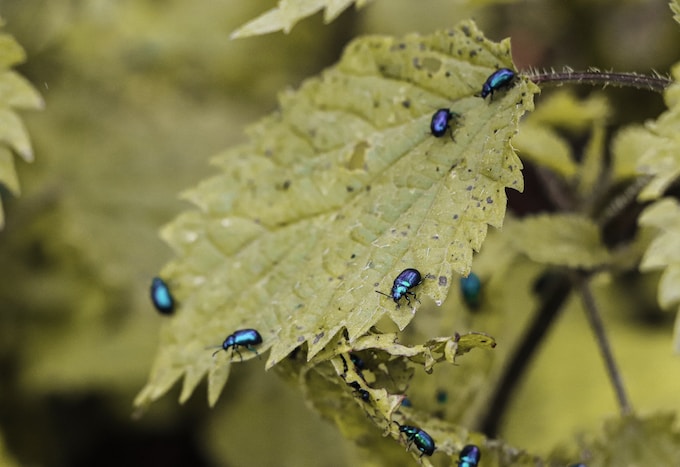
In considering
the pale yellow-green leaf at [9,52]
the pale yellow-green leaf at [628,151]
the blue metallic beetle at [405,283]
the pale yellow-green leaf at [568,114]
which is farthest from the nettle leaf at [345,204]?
the pale yellow-green leaf at [568,114]

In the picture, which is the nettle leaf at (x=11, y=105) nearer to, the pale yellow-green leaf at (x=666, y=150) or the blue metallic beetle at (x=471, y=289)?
the blue metallic beetle at (x=471, y=289)

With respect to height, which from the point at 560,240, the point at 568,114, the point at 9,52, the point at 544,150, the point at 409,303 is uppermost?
the point at 568,114

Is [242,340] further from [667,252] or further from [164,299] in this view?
[667,252]

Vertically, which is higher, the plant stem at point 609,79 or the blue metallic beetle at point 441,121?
the plant stem at point 609,79

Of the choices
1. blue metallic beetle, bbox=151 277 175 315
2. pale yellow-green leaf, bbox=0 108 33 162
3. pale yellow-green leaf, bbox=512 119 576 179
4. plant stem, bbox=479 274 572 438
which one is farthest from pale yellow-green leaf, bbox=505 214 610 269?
pale yellow-green leaf, bbox=0 108 33 162

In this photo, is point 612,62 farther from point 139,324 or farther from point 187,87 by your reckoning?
point 139,324

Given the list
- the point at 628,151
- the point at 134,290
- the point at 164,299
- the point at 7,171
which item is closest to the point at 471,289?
the point at 628,151

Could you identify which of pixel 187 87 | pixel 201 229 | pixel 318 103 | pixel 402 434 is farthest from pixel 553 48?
pixel 402 434
